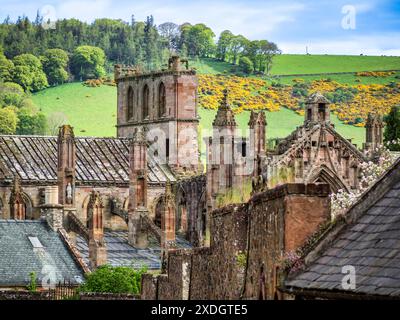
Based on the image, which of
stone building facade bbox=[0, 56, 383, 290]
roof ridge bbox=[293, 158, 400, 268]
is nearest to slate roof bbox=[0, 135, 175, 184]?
stone building facade bbox=[0, 56, 383, 290]

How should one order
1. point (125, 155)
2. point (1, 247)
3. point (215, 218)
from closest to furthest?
point (215, 218) → point (1, 247) → point (125, 155)

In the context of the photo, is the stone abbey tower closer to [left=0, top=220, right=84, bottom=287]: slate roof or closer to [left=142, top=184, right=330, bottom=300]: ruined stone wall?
[left=0, top=220, right=84, bottom=287]: slate roof

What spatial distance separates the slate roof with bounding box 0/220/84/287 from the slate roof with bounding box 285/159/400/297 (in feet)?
188

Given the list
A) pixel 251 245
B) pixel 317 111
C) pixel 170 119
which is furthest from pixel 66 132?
pixel 251 245

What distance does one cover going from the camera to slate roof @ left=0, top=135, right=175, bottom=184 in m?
116

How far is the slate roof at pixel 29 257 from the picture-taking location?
83619 mm

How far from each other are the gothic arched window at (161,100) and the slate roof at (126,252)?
1484 cm

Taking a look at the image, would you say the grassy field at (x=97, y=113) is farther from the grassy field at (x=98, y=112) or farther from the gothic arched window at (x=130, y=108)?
the gothic arched window at (x=130, y=108)

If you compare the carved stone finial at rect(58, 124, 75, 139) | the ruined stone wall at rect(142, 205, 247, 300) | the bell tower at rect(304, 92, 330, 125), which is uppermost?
the ruined stone wall at rect(142, 205, 247, 300)

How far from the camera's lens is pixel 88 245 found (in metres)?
102

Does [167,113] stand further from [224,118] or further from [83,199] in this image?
[224,118]

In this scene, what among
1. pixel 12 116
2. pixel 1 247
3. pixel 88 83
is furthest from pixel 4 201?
pixel 88 83

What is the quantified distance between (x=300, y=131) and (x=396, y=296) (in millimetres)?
84032
